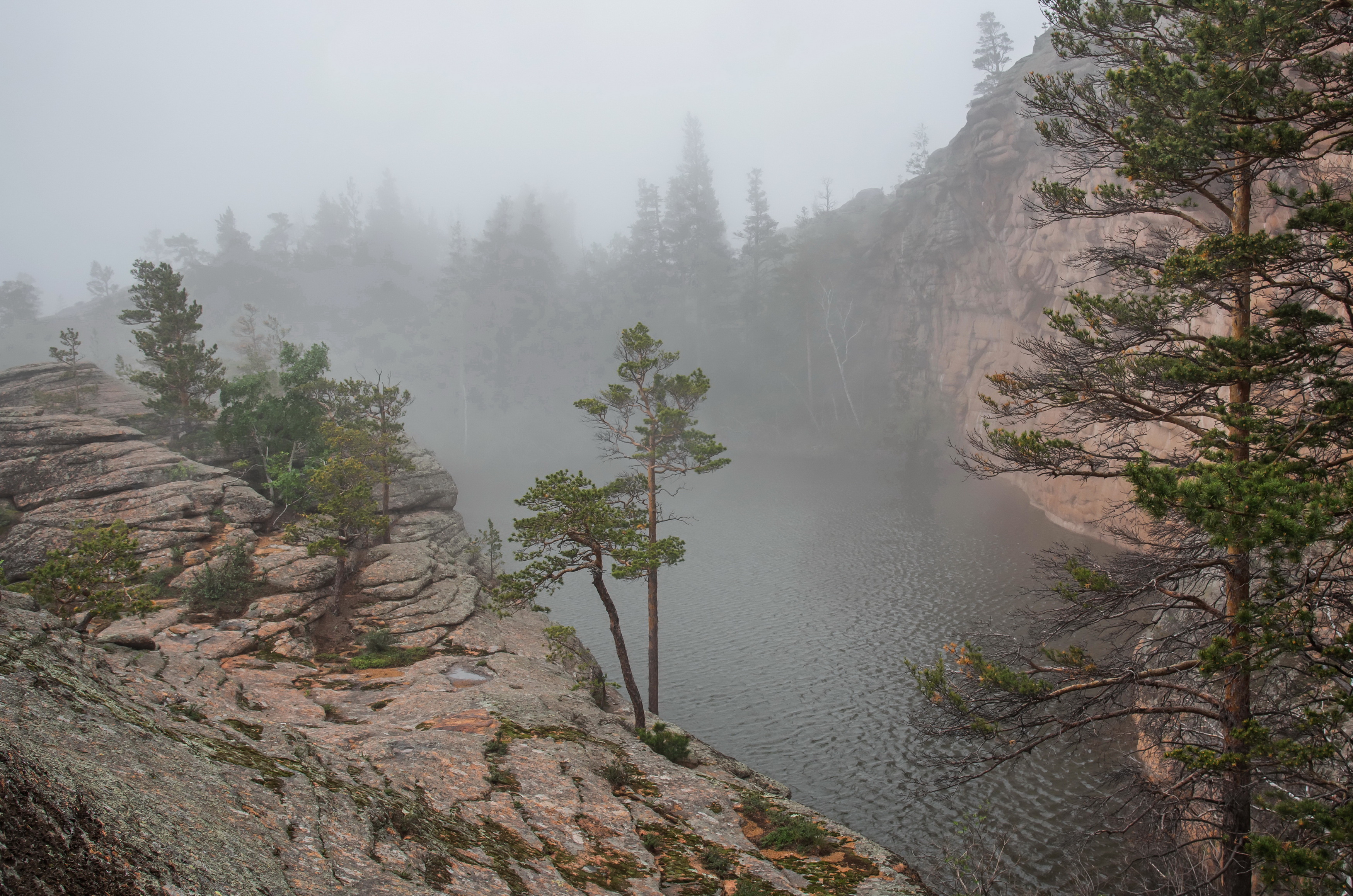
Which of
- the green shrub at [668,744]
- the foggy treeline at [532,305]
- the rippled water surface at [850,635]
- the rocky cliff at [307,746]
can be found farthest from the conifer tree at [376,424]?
the foggy treeline at [532,305]

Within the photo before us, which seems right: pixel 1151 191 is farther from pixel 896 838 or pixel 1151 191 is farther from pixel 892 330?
pixel 892 330

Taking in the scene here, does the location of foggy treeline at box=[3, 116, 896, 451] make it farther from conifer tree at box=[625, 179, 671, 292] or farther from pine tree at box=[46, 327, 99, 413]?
pine tree at box=[46, 327, 99, 413]

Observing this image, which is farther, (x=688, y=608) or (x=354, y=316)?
(x=354, y=316)

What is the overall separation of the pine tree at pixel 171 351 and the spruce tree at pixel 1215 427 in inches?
1358

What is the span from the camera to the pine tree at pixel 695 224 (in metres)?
85.2

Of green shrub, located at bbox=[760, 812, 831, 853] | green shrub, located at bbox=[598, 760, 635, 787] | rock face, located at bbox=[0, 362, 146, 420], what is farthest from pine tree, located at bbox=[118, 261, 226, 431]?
green shrub, located at bbox=[760, 812, 831, 853]

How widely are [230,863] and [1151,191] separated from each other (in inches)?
530

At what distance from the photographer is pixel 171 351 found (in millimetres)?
29266

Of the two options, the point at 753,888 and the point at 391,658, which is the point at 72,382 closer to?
the point at 391,658

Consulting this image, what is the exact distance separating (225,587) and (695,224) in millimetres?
80280

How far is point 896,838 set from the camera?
46.8 feet

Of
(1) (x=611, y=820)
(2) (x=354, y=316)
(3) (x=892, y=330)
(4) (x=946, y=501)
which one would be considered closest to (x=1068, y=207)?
(1) (x=611, y=820)

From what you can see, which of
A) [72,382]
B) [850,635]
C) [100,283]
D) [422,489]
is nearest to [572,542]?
[850,635]

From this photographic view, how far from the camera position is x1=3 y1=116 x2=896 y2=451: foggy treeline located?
74750mm
